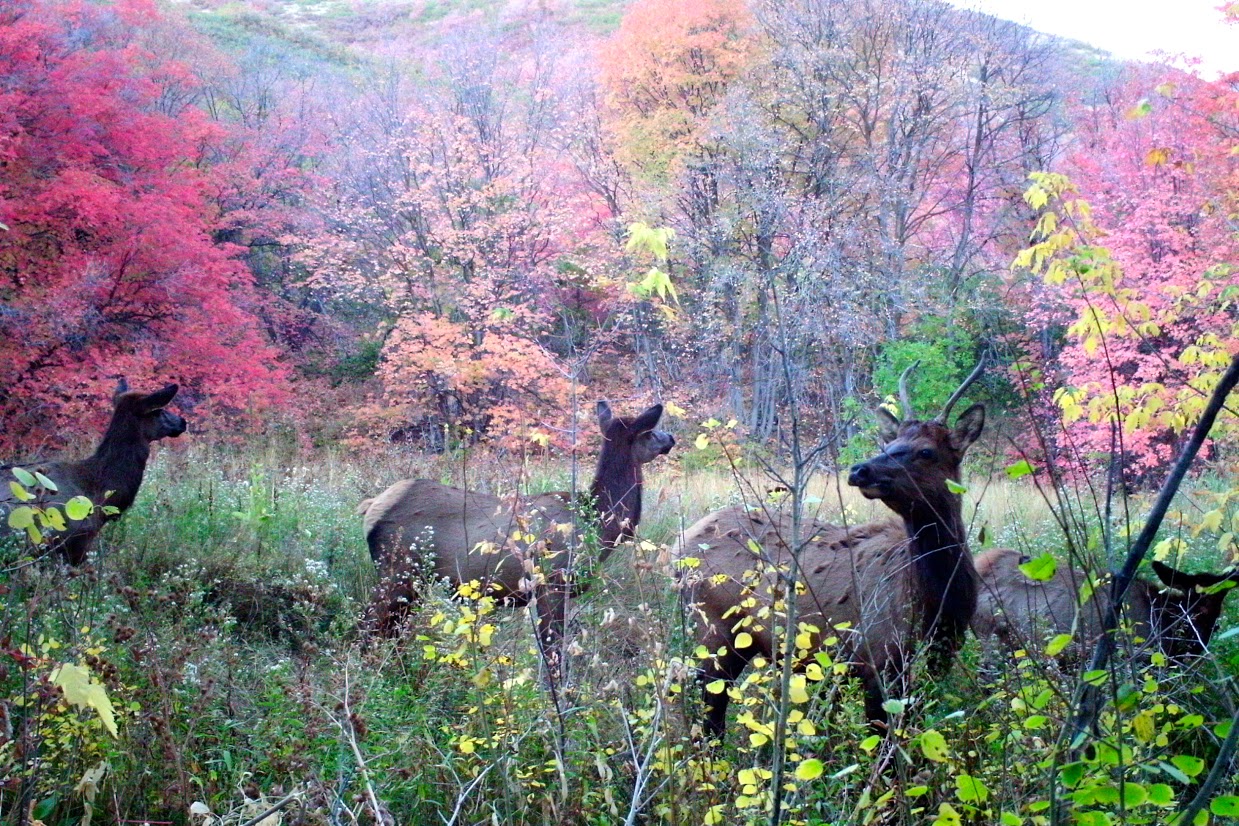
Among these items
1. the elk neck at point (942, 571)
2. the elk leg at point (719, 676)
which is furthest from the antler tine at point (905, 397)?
the elk leg at point (719, 676)

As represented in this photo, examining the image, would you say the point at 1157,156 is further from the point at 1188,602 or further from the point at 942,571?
the point at 1188,602

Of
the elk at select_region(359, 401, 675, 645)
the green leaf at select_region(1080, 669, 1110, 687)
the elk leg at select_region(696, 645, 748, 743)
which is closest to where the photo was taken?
the green leaf at select_region(1080, 669, 1110, 687)

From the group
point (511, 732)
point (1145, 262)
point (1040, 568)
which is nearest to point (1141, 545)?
point (1040, 568)

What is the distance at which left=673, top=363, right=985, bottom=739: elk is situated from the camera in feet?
13.8

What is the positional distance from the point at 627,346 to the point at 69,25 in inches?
517

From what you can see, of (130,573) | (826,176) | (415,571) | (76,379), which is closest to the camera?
(415,571)

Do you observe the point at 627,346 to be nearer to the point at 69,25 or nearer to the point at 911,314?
the point at 911,314

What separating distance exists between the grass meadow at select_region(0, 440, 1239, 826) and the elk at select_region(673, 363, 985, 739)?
272 millimetres

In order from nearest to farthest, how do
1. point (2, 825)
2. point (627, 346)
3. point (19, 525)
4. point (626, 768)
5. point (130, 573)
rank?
point (19, 525), point (2, 825), point (626, 768), point (130, 573), point (627, 346)

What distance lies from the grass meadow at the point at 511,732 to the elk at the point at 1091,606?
0.26 metres

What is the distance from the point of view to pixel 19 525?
7.58 ft

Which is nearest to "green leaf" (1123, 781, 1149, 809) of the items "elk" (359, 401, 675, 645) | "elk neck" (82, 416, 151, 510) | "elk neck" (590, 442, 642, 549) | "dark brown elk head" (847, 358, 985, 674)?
"dark brown elk head" (847, 358, 985, 674)

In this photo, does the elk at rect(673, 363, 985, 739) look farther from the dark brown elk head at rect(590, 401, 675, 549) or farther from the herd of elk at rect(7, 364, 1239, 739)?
the dark brown elk head at rect(590, 401, 675, 549)

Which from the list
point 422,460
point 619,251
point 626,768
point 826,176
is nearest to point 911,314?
point 826,176
